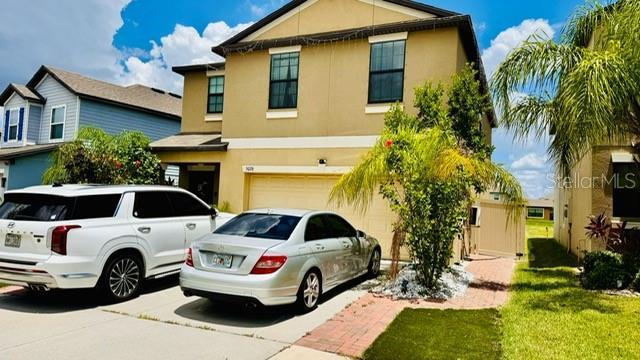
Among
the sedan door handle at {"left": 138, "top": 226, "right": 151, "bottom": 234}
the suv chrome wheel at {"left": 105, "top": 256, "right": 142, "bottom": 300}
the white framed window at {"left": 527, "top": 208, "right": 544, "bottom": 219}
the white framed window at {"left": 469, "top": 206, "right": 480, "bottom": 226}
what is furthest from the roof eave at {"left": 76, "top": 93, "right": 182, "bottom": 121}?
the white framed window at {"left": 527, "top": 208, "right": 544, "bottom": 219}

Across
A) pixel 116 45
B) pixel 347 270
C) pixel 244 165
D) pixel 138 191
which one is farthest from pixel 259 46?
pixel 116 45

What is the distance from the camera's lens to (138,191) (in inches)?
328

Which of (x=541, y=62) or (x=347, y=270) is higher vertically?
(x=541, y=62)

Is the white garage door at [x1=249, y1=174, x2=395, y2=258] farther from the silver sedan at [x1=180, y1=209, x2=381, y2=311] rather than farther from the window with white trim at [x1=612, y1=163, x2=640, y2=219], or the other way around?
the window with white trim at [x1=612, y1=163, x2=640, y2=219]

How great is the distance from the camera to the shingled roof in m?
21.9

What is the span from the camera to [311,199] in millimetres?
13953

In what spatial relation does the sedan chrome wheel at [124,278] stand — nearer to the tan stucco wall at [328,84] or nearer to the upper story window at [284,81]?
the tan stucco wall at [328,84]

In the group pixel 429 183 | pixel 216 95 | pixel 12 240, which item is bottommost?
pixel 12 240

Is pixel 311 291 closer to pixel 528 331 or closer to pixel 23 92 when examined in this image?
pixel 528 331

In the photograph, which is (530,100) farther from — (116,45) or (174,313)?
(116,45)

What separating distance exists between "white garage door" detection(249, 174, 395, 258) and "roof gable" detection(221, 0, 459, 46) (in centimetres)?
470

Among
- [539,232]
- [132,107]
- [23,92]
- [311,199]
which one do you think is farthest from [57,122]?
[539,232]

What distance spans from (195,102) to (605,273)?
14994 mm

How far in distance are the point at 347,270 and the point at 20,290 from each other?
6.13m
